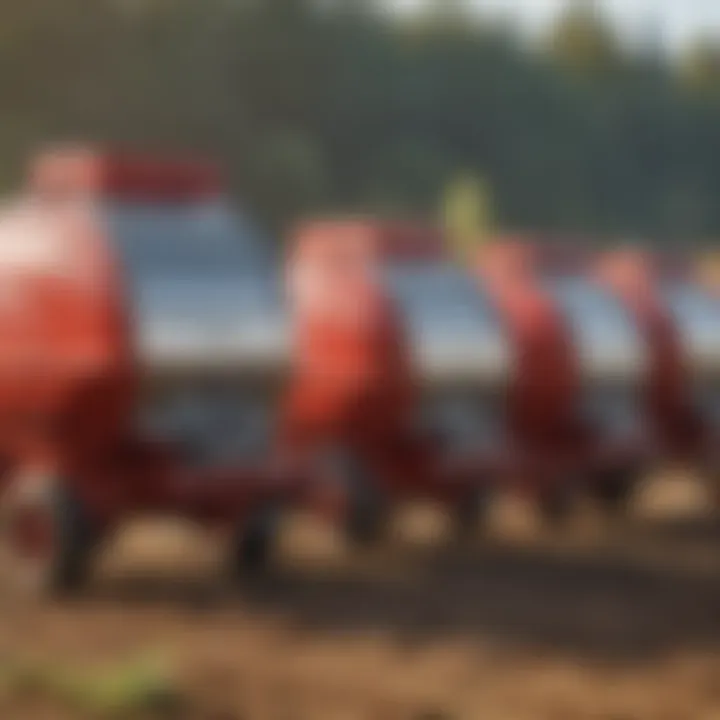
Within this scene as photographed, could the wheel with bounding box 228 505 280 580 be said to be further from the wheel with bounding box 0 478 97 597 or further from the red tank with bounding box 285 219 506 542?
the wheel with bounding box 0 478 97 597

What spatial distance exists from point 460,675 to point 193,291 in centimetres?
324

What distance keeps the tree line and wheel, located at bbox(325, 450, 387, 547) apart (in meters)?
17.4

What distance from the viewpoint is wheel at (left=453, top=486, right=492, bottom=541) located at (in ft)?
45.3

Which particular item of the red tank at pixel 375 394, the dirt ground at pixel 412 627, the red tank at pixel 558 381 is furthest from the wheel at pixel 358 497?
the red tank at pixel 558 381

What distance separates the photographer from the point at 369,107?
4175 cm

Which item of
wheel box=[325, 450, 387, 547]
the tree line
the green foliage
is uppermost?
the tree line

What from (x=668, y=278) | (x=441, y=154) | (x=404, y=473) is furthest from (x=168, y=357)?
(x=441, y=154)

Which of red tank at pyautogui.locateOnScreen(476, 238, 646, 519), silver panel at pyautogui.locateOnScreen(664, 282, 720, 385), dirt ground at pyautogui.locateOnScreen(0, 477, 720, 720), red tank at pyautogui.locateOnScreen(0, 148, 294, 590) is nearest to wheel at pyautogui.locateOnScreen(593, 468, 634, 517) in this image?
red tank at pyautogui.locateOnScreen(476, 238, 646, 519)

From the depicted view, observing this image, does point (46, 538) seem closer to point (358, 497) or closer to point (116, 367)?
point (116, 367)

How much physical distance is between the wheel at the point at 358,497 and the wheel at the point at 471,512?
1237 millimetres

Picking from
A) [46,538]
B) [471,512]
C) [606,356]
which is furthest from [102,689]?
Result: [606,356]

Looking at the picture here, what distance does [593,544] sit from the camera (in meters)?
13.6

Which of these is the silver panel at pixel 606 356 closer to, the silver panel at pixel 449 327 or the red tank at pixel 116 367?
the silver panel at pixel 449 327

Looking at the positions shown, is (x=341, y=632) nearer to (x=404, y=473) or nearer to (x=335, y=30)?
(x=404, y=473)
